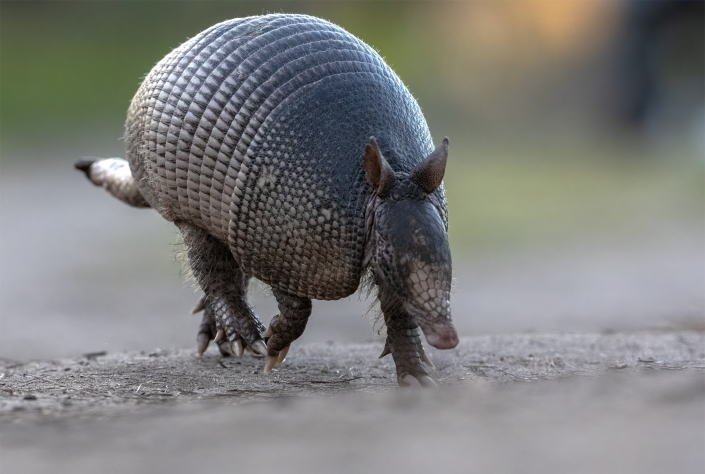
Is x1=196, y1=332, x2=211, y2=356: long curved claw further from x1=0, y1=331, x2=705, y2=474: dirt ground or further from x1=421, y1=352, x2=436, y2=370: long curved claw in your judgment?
x1=421, y1=352, x2=436, y2=370: long curved claw

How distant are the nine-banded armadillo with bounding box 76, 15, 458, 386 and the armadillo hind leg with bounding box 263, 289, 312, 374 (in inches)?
0.4

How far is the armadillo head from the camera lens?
208 inches

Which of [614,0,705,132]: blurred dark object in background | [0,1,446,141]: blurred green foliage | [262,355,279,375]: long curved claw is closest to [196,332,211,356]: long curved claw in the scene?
[262,355,279,375]: long curved claw

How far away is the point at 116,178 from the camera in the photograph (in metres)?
8.40

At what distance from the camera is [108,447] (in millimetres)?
4090

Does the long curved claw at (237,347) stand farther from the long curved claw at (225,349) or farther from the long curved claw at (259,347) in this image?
the long curved claw at (225,349)

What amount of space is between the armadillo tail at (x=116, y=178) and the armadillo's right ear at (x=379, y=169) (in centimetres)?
310

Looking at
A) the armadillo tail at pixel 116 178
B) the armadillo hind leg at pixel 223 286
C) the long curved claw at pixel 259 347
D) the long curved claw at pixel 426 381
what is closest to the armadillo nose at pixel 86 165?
the armadillo tail at pixel 116 178

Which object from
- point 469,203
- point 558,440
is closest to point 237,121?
point 558,440

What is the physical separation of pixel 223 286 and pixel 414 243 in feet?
9.13

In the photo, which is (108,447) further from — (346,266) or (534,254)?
(534,254)

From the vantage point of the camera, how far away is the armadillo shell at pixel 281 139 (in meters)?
5.80

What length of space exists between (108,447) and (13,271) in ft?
39.5

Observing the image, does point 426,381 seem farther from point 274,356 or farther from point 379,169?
point 379,169
